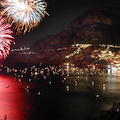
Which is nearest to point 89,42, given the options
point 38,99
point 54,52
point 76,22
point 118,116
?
point 54,52

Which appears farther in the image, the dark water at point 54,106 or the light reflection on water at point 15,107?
the dark water at point 54,106

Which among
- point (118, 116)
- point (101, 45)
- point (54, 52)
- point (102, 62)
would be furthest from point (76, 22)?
point (118, 116)

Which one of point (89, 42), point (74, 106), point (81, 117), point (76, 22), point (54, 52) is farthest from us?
point (76, 22)

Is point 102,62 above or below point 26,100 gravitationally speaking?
above

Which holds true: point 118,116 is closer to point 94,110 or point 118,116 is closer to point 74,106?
point 94,110

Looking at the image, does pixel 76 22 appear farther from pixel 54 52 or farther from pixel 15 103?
pixel 15 103

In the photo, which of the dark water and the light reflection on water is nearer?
the light reflection on water

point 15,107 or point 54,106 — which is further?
point 54,106

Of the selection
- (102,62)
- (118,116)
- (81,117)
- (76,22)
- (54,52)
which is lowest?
(81,117)

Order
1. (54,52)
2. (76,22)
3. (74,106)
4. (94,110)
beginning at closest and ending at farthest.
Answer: (94,110), (74,106), (54,52), (76,22)

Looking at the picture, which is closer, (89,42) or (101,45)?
(101,45)
